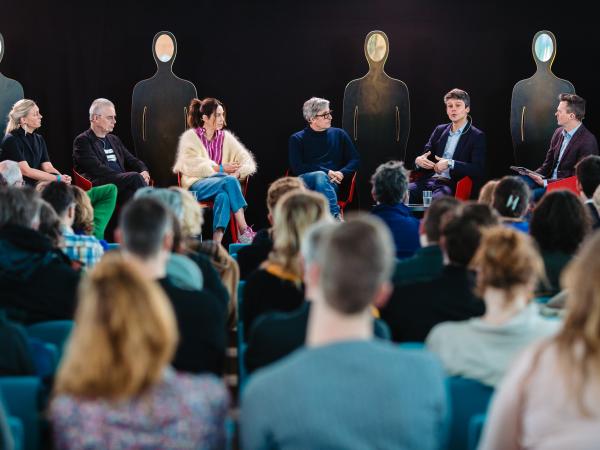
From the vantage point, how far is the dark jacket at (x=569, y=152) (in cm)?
638

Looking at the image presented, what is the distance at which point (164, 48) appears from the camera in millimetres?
7008

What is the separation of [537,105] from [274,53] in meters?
2.35

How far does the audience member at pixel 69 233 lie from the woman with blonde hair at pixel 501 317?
1.87 meters

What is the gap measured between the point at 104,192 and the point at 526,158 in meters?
3.57

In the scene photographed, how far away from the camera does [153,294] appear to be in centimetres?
150

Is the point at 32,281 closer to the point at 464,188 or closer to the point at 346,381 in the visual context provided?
the point at 346,381

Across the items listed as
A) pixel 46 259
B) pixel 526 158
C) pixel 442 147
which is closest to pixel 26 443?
pixel 46 259

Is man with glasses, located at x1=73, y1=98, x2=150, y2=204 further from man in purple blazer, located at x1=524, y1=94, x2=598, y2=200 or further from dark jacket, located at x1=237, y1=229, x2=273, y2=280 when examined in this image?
man in purple blazer, located at x1=524, y1=94, x2=598, y2=200

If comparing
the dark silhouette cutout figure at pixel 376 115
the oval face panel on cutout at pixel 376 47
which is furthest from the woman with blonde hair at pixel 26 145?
the oval face panel on cutout at pixel 376 47

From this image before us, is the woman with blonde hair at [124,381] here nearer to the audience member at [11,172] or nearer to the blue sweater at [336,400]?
the blue sweater at [336,400]

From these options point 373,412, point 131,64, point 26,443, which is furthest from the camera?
point 131,64

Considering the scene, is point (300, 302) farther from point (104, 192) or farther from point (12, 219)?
point (104, 192)

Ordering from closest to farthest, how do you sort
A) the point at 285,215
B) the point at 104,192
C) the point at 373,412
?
the point at 373,412 → the point at 285,215 → the point at 104,192

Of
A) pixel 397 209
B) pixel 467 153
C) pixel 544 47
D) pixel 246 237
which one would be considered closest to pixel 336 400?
pixel 397 209
